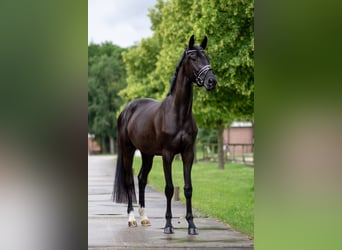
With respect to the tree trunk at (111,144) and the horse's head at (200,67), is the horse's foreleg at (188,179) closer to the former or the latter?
the horse's head at (200,67)

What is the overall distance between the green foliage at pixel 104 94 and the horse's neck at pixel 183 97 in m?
40.7

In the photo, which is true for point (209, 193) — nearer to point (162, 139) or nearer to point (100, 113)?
point (162, 139)

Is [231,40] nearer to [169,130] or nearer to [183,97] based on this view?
[183,97]

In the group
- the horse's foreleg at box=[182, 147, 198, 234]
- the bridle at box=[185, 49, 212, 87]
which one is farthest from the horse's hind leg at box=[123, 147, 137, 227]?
the bridle at box=[185, 49, 212, 87]

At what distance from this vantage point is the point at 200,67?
7.15m

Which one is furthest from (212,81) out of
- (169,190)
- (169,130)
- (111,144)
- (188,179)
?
(111,144)

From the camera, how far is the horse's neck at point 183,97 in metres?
7.50

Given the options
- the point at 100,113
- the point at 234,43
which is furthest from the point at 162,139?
the point at 100,113

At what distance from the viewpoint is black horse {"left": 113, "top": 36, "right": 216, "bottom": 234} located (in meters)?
7.29

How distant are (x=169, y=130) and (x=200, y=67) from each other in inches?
35.9

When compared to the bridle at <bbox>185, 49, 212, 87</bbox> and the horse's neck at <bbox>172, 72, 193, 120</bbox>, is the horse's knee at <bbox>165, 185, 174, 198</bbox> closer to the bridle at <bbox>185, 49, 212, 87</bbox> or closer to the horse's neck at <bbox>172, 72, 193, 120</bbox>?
the horse's neck at <bbox>172, 72, 193, 120</bbox>

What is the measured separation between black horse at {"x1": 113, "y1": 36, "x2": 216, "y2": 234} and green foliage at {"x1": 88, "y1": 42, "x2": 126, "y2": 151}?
39.4 m

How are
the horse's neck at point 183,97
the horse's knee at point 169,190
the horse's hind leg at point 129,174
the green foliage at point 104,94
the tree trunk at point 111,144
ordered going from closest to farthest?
the horse's neck at point 183,97 → the horse's knee at point 169,190 → the horse's hind leg at point 129,174 → the green foliage at point 104,94 → the tree trunk at point 111,144

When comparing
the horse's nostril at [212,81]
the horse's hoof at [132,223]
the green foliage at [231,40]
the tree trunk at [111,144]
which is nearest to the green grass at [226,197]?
the horse's hoof at [132,223]
